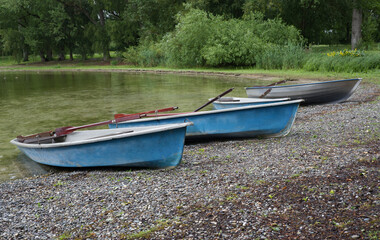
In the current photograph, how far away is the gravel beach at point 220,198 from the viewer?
3.75 metres

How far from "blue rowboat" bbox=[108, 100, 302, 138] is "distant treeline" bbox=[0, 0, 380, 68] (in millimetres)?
15025

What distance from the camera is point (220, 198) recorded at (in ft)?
14.6

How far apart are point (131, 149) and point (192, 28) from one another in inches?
856

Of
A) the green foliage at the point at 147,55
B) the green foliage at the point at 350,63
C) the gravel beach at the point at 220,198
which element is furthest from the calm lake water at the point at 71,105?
the green foliage at the point at 147,55

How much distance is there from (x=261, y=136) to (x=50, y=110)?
27.9 ft

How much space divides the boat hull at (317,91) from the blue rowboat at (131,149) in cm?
635

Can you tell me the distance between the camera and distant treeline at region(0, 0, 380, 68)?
82.8ft

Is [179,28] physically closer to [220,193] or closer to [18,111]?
[18,111]

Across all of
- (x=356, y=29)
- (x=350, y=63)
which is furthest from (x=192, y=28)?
(x=356, y=29)

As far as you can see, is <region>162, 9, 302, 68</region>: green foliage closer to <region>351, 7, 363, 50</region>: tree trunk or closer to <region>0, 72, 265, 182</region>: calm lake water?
<region>0, 72, 265, 182</region>: calm lake water

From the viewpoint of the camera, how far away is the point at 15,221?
4305mm

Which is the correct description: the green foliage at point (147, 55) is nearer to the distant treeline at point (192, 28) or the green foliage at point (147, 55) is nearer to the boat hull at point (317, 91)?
the distant treeline at point (192, 28)

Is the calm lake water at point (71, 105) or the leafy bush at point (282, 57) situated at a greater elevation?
the leafy bush at point (282, 57)

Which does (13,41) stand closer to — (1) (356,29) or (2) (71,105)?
(2) (71,105)
